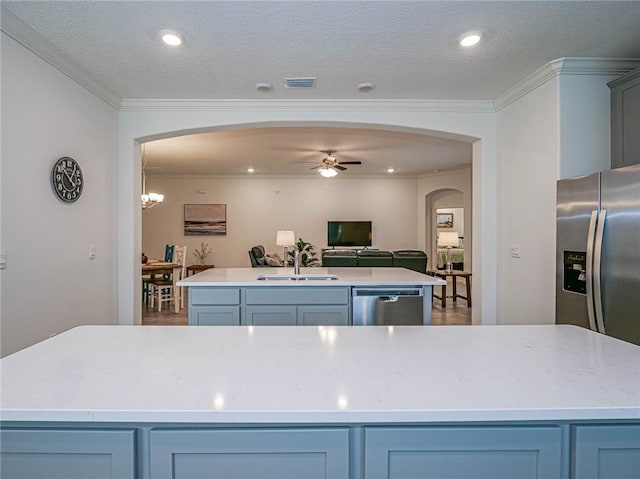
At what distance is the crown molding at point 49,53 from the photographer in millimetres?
2360

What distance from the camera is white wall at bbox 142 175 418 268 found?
964 centimetres

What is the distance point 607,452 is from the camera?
92 centimetres

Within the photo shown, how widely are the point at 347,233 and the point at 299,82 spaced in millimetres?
6638

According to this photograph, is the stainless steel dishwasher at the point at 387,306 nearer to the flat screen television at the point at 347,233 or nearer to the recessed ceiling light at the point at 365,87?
the recessed ceiling light at the point at 365,87

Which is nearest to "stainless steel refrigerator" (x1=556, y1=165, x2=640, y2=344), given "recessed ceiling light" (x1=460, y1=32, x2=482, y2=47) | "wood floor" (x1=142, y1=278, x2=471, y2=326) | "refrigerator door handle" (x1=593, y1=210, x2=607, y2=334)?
"refrigerator door handle" (x1=593, y1=210, x2=607, y2=334)

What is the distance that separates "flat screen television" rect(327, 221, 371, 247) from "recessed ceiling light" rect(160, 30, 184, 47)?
7355mm

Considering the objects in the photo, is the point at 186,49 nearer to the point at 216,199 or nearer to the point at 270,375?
the point at 270,375

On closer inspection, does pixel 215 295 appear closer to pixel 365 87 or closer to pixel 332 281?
pixel 332 281

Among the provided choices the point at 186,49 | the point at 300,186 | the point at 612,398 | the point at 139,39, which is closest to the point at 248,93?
the point at 186,49

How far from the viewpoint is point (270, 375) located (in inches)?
42.1

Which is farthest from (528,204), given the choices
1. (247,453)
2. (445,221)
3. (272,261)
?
(445,221)

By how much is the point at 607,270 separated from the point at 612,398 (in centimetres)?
179

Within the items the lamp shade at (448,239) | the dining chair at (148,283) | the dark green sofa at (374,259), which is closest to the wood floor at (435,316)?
the dining chair at (148,283)

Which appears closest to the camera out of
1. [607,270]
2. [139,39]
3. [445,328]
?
[445,328]
